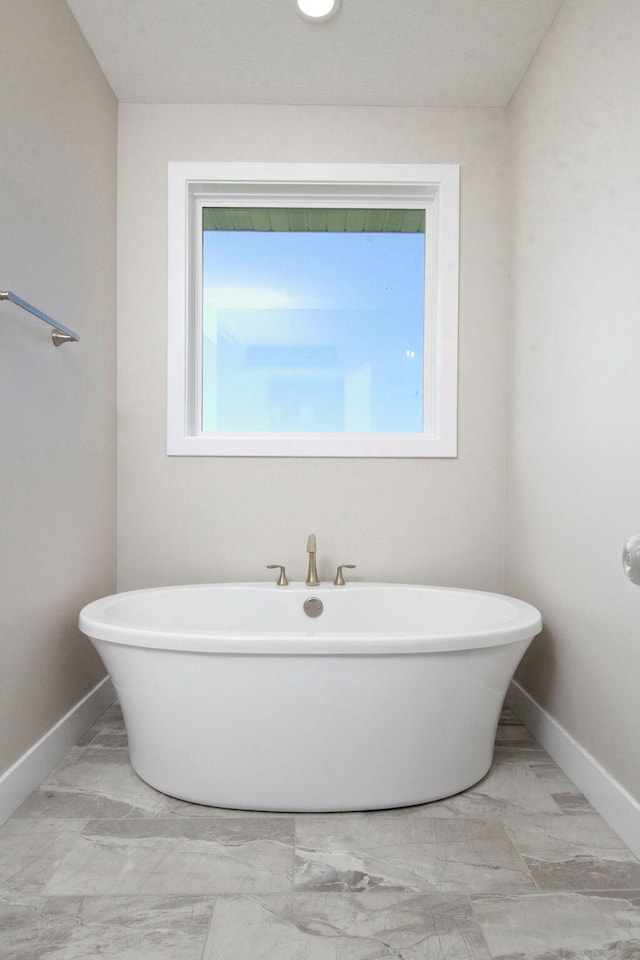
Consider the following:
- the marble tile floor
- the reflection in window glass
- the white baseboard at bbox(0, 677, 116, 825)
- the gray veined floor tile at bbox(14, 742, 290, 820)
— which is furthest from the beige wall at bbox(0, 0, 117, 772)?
the reflection in window glass

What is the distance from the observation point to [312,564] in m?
2.48

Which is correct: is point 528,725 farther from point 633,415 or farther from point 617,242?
point 617,242

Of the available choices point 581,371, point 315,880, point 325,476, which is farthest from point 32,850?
point 581,371

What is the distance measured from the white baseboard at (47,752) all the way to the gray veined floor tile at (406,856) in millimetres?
776

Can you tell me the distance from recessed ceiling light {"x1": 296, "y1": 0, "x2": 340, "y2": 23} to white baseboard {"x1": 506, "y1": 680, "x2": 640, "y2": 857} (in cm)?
245

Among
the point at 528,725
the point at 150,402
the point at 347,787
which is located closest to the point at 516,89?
the point at 150,402

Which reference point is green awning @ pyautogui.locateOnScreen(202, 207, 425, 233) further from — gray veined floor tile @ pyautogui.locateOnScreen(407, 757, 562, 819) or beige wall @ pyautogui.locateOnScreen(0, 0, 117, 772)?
gray veined floor tile @ pyautogui.locateOnScreen(407, 757, 562, 819)

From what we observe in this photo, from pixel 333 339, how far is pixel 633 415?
150 cm

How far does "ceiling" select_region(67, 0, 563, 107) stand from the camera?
2.11 metres

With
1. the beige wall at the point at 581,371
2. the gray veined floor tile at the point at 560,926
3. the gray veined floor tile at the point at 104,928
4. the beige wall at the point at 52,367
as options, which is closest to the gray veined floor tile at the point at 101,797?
the beige wall at the point at 52,367

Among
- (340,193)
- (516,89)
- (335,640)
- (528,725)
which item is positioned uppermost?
(516,89)

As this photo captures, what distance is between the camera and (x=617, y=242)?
66.3 inches

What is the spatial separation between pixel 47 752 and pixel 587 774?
1594mm

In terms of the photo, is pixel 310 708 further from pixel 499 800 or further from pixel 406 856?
pixel 499 800
